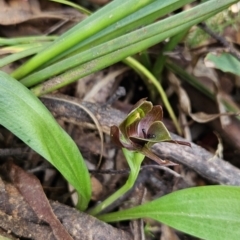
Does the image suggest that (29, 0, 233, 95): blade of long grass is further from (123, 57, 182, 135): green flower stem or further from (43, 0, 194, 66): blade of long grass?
(123, 57, 182, 135): green flower stem

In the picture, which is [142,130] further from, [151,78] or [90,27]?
[151,78]

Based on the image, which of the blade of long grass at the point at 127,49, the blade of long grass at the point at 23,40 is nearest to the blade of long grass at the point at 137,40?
the blade of long grass at the point at 127,49

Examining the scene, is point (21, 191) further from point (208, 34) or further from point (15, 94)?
point (208, 34)

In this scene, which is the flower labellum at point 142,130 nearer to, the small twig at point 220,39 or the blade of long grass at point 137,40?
the blade of long grass at point 137,40

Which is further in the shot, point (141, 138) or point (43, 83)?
→ point (43, 83)

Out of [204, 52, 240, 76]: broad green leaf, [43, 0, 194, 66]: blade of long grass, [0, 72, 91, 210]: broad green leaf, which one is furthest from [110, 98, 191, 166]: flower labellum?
[204, 52, 240, 76]: broad green leaf

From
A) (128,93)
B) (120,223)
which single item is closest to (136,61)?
(128,93)
